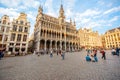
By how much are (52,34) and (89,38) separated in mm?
40655

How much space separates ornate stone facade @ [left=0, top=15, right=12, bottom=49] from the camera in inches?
1172

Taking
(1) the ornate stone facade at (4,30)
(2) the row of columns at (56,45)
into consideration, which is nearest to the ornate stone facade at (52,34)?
(2) the row of columns at (56,45)

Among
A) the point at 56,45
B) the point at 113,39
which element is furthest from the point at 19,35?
the point at 113,39

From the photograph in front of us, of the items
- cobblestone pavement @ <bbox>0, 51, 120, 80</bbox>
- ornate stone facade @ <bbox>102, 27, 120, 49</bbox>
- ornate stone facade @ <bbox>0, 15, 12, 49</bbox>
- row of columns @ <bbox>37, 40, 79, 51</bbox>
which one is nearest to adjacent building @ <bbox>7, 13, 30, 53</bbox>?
ornate stone facade @ <bbox>0, 15, 12, 49</bbox>

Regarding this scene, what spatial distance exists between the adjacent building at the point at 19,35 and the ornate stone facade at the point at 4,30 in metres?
1.40

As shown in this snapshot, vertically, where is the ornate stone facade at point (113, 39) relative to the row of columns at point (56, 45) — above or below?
above

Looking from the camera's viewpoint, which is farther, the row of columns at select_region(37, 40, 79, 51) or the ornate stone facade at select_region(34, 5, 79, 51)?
the ornate stone facade at select_region(34, 5, 79, 51)

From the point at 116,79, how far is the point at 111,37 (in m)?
77.8

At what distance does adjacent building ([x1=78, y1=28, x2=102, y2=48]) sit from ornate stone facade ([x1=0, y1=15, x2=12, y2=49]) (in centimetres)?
5101

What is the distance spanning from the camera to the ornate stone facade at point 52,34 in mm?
39844

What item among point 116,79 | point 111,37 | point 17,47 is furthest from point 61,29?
point 111,37

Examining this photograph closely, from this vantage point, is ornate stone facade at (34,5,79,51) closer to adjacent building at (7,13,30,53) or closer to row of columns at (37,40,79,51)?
row of columns at (37,40,79,51)

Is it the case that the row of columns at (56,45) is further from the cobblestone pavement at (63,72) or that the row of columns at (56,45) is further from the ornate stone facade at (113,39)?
the ornate stone facade at (113,39)

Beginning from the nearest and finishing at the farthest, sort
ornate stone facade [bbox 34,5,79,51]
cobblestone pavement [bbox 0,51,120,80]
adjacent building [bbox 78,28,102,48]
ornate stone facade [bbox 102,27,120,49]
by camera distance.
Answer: cobblestone pavement [bbox 0,51,120,80] → ornate stone facade [bbox 34,5,79,51] → ornate stone facade [bbox 102,27,120,49] → adjacent building [bbox 78,28,102,48]
